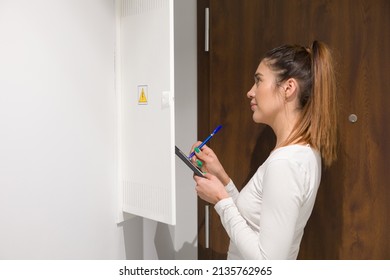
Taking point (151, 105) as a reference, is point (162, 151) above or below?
below

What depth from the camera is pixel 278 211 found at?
3.05ft

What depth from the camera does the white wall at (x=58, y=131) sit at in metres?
0.99

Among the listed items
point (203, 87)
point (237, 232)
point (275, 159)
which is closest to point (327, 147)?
point (275, 159)

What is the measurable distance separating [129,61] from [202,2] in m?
0.55

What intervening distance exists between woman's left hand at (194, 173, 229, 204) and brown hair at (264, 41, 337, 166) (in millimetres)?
265

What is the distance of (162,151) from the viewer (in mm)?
1155

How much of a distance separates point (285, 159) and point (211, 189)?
288mm

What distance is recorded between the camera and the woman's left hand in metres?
1.11

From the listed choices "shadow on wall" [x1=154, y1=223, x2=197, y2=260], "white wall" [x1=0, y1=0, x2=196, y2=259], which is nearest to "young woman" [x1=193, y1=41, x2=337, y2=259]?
"white wall" [x1=0, y1=0, x2=196, y2=259]

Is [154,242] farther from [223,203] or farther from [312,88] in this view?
[312,88]
